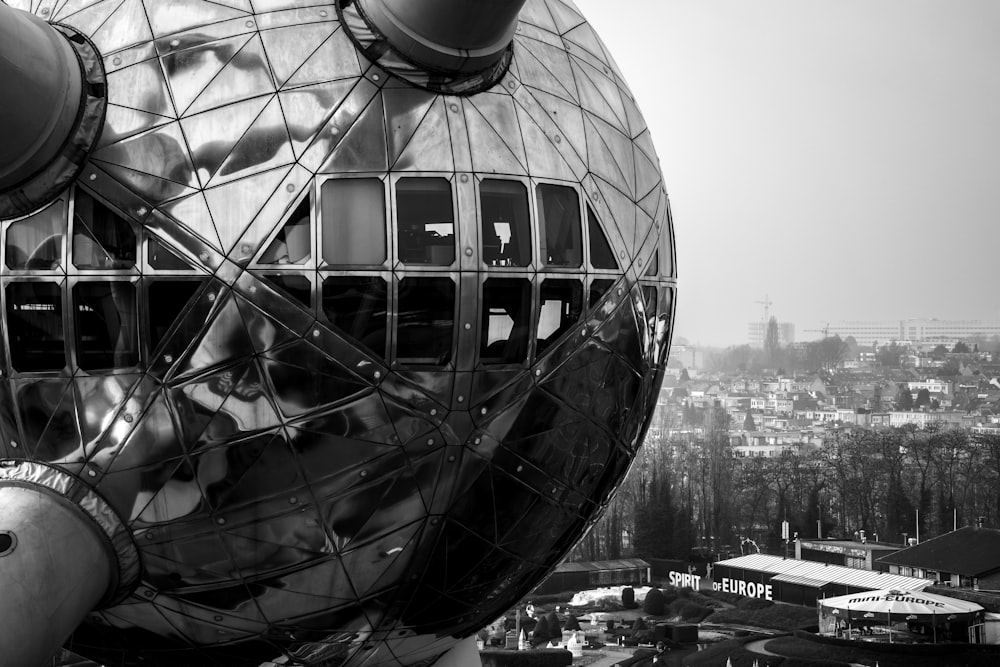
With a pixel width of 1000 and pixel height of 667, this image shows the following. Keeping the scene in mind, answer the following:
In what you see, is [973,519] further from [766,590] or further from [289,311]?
[289,311]

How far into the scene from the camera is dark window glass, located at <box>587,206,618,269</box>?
22.6ft

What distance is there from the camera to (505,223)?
6.46m

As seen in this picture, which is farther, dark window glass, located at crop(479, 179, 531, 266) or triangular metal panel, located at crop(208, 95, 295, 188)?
dark window glass, located at crop(479, 179, 531, 266)

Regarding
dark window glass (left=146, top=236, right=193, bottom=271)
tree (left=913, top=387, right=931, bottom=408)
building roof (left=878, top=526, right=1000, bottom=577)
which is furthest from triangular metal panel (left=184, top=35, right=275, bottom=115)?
tree (left=913, top=387, right=931, bottom=408)

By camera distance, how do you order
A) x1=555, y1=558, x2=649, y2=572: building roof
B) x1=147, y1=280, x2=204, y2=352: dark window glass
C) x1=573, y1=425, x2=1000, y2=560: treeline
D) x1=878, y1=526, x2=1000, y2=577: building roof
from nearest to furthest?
x1=147, y1=280, x2=204, y2=352: dark window glass → x1=878, y1=526, x2=1000, y2=577: building roof → x1=555, y1=558, x2=649, y2=572: building roof → x1=573, y1=425, x2=1000, y2=560: treeline

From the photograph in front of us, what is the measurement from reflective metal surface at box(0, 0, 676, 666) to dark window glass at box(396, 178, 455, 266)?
0.01m

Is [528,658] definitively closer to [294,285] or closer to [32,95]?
[294,285]

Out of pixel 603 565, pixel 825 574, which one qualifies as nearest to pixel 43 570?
pixel 825 574

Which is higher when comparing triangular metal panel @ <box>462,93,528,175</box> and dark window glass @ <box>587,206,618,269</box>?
triangular metal panel @ <box>462,93,528,175</box>

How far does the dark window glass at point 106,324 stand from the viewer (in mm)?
6137

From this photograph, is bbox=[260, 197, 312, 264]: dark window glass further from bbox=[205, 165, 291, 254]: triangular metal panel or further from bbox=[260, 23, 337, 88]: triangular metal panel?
bbox=[260, 23, 337, 88]: triangular metal panel

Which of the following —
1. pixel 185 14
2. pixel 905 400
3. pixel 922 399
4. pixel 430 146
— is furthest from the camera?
pixel 922 399

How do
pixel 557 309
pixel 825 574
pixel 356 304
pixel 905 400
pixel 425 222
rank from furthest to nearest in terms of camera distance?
pixel 905 400
pixel 825 574
pixel 557 309
pixel 425 222
pixel 356 304

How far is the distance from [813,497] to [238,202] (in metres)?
88.5
